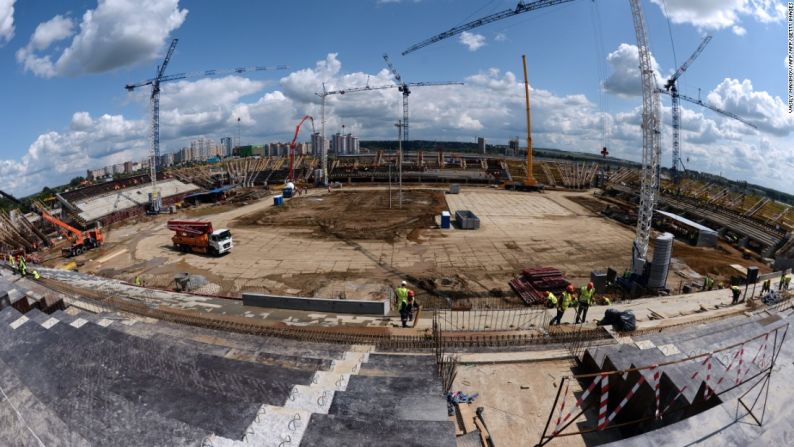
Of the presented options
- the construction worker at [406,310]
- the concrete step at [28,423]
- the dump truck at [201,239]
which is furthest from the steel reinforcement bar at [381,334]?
the dump truck at [201,239]

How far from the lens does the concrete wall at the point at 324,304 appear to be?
13469 mm

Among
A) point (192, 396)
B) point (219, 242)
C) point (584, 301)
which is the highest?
point (219, 242)

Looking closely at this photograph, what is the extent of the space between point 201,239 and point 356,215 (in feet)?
52.7

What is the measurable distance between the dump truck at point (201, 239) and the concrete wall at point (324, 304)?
12094mm

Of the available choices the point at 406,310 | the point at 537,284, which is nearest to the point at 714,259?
the point at 537,284

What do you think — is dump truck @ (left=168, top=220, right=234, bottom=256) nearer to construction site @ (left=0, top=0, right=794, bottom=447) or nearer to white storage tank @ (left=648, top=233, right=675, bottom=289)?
construction site @ (left=0, top=0, right=794, bottom=447)

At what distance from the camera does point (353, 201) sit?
47.0 m

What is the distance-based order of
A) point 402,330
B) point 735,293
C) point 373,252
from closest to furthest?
point 402,330, point 735,293, point 373,252

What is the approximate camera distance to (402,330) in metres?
11.9

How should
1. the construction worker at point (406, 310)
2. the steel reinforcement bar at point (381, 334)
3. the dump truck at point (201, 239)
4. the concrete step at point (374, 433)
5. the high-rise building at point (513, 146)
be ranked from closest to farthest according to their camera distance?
the concrete step at point (374, 433), the steel reinforcement bar at point (381, 334), the construction worker at point (406, 310), the dump truck at point (201, 239), the high-rise building at point (513, 146)

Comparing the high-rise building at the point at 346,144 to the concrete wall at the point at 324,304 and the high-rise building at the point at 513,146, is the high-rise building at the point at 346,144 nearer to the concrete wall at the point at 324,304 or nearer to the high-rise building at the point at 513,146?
the high-rise building at the point at 513,146

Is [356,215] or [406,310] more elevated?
[356,215]

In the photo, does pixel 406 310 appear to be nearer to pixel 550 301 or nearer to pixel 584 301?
pixel 550 301

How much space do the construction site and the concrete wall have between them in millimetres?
56
